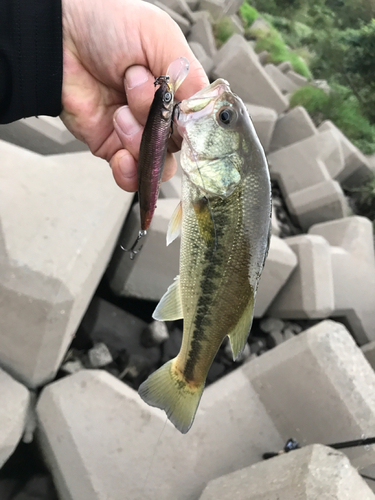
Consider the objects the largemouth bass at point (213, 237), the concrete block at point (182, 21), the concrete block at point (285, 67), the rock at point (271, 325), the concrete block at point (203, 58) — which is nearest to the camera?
the largemouth bass at point (213, 237)

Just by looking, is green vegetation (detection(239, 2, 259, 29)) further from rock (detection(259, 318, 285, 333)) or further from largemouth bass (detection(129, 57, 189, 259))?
largemouth bass (detection(129, 57, 189, 259))

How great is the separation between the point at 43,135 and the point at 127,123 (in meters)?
1.80

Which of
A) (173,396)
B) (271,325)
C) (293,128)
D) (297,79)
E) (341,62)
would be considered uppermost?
(341,62)

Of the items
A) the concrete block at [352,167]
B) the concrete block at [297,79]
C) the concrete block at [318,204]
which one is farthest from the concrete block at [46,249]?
the concrete block at [297,79]

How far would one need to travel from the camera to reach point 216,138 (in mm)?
888

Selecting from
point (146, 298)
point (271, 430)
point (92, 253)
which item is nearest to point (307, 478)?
point (271, 430)

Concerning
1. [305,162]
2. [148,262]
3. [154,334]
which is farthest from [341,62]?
[154,334]

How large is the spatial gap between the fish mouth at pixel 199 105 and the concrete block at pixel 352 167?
5.09m

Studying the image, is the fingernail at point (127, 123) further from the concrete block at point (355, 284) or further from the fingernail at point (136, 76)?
the concrete block at point (355, 284)

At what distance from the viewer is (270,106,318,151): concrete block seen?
545cm

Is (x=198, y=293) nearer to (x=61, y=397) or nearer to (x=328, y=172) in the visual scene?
(x=61, y=397)

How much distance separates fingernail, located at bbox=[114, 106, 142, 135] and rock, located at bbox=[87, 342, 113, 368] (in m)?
1.68

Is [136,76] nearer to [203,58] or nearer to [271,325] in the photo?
[271,325]

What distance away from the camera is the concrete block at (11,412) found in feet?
5.45
